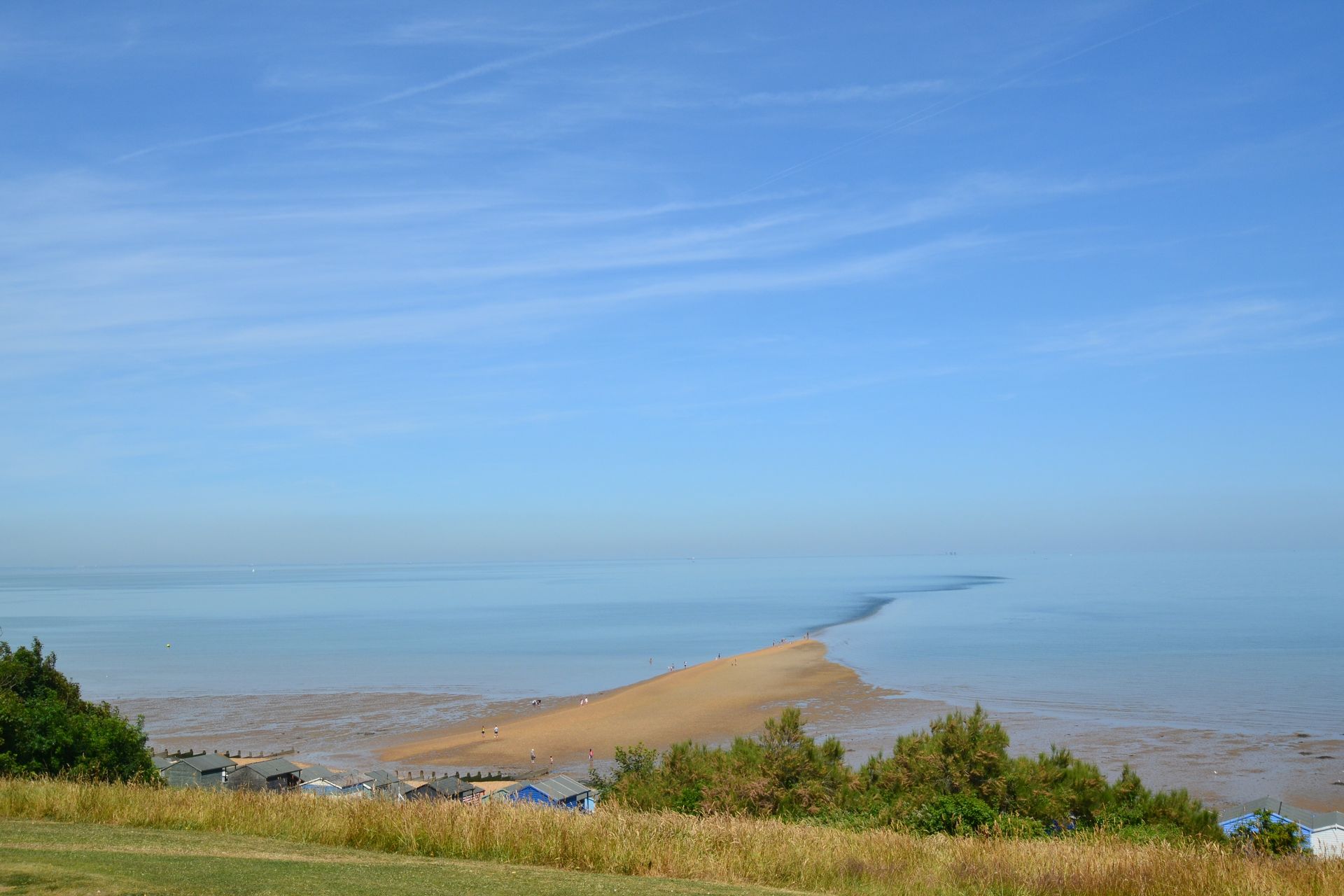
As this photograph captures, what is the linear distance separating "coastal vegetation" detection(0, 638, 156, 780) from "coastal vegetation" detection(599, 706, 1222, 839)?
1025 centimetres

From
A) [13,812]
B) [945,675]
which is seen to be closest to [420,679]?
[945,675]

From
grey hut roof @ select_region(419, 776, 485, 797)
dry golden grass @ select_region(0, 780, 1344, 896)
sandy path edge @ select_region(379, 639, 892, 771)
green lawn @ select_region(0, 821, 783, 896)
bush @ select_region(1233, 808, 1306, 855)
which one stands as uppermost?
green lawn @ select_region(0, 821, 783, 896)

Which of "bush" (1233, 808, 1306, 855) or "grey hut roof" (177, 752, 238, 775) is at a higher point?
"bush" (1233, 808, 1306, 855)

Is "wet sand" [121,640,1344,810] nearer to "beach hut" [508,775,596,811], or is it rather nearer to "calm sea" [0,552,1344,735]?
"calm sea" [0,552,1344,735]

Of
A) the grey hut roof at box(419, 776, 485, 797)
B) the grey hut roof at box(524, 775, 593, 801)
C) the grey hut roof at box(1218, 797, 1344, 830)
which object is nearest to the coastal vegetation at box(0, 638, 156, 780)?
the grey hut roof at box(419, 776, 485, 797)

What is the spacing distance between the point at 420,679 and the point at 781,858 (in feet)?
184

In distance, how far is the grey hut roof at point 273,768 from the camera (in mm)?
31038

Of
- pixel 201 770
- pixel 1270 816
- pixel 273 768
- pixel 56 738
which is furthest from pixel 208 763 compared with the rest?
pixel 1270 816

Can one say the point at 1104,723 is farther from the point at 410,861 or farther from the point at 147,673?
the point at 147,673

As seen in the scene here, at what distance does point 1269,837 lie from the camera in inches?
545

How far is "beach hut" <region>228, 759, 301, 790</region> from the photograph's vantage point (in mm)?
30594

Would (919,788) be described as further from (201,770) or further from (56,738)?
(201,770)

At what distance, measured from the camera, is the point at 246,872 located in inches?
310

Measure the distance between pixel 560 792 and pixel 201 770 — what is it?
11.0 m
